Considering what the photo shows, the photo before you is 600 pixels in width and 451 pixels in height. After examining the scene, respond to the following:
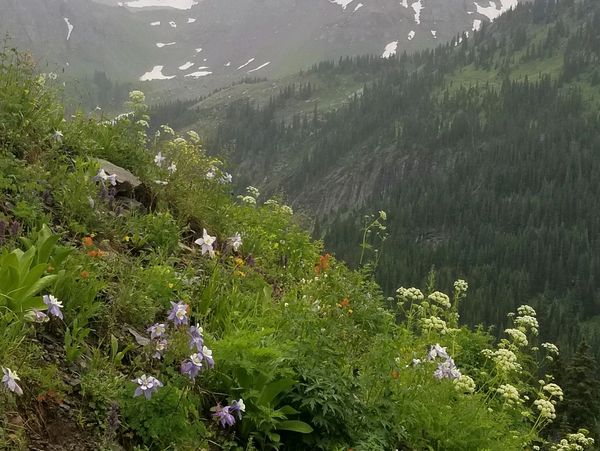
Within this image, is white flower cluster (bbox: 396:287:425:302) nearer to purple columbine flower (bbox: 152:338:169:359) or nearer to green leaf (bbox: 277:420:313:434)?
green leaf (bbox: 277:420:313:434)

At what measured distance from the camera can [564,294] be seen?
12288 cm

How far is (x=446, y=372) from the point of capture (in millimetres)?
5855

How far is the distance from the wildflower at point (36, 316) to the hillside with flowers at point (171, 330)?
14 millimetres

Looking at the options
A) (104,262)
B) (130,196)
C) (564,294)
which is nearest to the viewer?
(104,262)

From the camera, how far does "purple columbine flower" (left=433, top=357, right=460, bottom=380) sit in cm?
580

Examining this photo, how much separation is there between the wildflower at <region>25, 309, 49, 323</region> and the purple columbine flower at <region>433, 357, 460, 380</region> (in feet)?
12.0

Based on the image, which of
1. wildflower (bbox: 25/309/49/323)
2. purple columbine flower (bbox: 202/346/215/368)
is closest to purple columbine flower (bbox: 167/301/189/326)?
purple columbine flower (bbox: 202/346/215/368)

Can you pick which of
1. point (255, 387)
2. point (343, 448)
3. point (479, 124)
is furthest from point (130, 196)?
point (479, 124)

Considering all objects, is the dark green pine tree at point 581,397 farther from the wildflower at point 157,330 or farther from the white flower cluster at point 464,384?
the wildflower at point 157,330

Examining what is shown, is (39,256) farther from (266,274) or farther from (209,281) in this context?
(266,274)

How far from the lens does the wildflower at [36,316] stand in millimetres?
3867

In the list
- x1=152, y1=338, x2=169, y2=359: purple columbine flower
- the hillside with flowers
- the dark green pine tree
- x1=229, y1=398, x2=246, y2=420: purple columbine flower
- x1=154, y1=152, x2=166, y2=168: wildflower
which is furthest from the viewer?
the dark green pine tree

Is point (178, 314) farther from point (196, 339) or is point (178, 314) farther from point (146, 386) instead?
point (146, 386)

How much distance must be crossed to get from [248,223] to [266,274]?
62.3 inches
